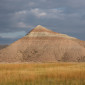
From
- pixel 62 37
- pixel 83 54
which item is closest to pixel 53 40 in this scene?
pixel 62 37

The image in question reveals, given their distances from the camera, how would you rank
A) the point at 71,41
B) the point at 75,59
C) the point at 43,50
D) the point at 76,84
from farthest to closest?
1. the point at 71,41
2. the point at 43,50
3. the point at 75,59
4. the point at 76,84

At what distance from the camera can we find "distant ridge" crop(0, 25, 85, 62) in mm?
116681

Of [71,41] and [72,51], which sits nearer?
[72,51]

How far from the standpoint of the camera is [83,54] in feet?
387

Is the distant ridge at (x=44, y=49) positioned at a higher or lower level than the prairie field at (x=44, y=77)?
higher

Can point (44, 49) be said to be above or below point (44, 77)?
above

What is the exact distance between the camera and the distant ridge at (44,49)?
116681 millimetres

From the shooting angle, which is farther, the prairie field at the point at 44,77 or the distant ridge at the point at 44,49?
the distant ridge at the point at 44,49

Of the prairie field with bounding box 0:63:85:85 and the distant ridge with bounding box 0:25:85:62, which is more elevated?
the distant ridge with bounding box 0:25:85:62

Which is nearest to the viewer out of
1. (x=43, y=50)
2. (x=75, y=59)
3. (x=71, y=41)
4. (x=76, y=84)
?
(x=76, y=84)

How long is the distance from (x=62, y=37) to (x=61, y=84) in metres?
120

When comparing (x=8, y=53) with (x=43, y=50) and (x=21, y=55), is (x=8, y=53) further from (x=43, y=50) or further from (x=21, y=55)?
(x=43, y=50)

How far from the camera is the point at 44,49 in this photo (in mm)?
123062

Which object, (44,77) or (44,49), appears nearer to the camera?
(44,77)
